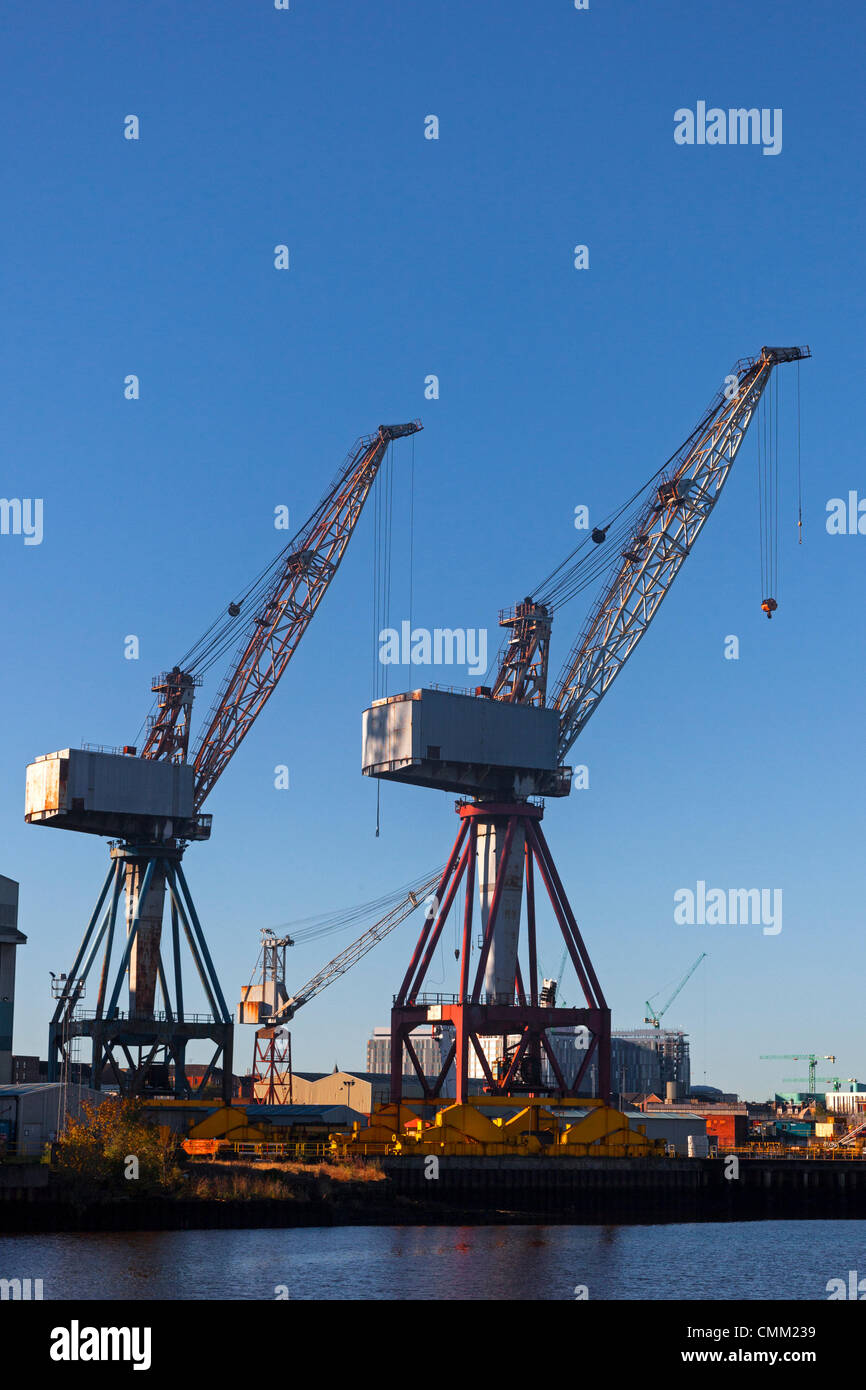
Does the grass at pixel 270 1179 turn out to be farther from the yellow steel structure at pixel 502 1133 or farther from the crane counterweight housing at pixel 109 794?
the crane counterweight housing at pixel 109 794

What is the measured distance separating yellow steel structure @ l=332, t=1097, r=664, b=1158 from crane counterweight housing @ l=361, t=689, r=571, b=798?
1982 cm

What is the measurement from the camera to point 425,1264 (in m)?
64.6

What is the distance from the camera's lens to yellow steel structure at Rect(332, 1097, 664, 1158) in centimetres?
9312

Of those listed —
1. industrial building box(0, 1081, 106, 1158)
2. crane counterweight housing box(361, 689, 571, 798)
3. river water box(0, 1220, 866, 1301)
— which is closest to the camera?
river water box(0, 1220, 866, 1301)

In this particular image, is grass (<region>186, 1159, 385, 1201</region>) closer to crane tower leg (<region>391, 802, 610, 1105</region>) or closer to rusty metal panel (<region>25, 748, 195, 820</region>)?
crane tower leg (<region>391, 802, 610, 1105</region>)

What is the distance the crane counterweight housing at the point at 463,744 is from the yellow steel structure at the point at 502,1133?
780 inches

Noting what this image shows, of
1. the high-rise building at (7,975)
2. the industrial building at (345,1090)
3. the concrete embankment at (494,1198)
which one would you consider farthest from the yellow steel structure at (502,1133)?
the industrial building at (345,1090)

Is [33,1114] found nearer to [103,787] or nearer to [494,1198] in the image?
[494,1198]

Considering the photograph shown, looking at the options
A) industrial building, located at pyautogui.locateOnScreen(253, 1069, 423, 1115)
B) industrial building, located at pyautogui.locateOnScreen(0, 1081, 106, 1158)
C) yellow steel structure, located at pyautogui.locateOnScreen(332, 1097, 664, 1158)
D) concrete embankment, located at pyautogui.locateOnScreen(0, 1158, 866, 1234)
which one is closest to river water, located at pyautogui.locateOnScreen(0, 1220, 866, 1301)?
concrete embankment, located at pyautogui.locateOnScreen(0, 1158, 866, 1234)

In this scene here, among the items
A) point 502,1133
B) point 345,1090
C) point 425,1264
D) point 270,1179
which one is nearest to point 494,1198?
point 502,1133

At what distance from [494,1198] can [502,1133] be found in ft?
17.6

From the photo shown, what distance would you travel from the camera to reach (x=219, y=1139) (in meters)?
96.8

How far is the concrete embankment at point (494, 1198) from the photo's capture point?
7250 centimetres
